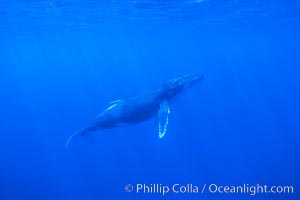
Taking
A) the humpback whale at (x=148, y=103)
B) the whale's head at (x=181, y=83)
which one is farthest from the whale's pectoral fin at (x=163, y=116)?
the whale's head at (x=181, y=83)

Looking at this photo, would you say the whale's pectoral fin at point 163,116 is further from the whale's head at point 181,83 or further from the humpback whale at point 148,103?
the whale's head at point 181,83

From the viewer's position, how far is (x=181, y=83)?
506 inches

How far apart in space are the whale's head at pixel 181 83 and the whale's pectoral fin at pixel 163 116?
0.48 metres

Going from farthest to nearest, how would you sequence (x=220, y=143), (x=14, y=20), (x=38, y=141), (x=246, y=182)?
(x=14, y=20)
(x=38, y=141)
(x=220, y=143)
(x=246, y=182)

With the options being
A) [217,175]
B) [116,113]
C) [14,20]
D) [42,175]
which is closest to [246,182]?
[217,175]

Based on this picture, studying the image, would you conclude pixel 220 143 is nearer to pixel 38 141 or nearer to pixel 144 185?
pixel 144 185

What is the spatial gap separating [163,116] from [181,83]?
4.66 feet

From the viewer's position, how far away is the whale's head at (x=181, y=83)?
12.9 metres

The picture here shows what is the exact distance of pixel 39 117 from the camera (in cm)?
3397

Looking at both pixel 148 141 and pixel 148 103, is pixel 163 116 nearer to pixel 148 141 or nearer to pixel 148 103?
pixel 148 103

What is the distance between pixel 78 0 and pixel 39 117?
14.8 meters

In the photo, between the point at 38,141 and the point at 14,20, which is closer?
the point at 38,141

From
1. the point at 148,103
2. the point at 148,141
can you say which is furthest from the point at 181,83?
the point at 148,141

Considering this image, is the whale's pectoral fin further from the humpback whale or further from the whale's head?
the whale's head
